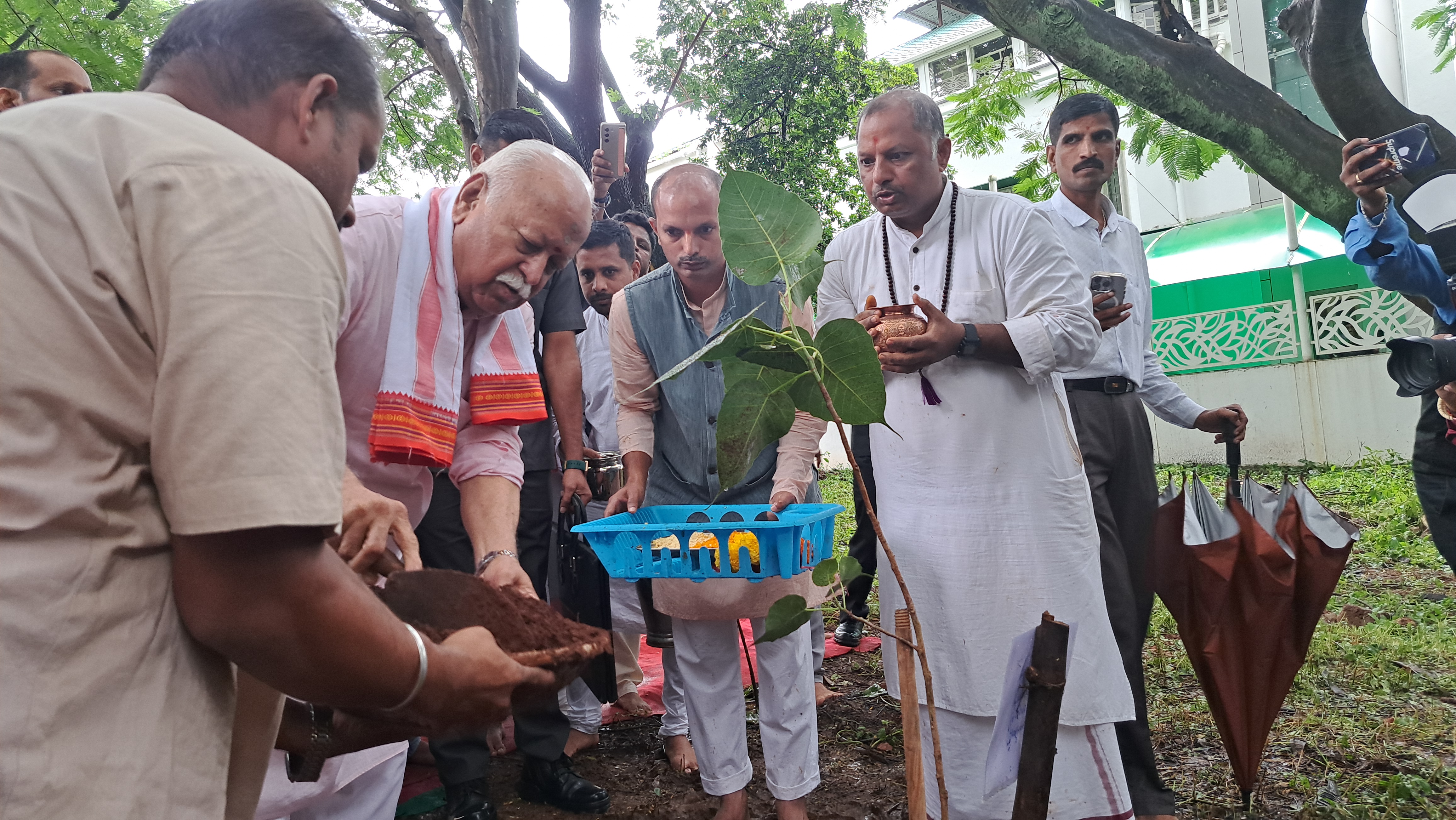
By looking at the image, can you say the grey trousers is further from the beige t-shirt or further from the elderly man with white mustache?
the beige t-shirt

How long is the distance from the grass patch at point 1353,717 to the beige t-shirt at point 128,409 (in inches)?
90.6

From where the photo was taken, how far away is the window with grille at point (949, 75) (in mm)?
16328

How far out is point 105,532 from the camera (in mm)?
838

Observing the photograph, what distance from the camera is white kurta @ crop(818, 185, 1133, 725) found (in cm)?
210

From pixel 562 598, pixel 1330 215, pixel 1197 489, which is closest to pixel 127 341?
pixel 562 598

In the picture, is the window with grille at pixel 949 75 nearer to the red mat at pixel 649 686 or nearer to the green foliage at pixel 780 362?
the red mat at pixel 649 686

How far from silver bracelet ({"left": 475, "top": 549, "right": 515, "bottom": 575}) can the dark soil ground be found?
1.18 m

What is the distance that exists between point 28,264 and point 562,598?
2325mm

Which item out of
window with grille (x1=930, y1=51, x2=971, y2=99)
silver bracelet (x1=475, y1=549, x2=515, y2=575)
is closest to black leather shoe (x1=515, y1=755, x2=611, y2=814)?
silver bracelet (x1=475, y1=549, x2=515, y2=575)

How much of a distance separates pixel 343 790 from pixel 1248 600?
2137 mm

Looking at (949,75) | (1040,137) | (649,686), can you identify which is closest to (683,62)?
(1040,137)

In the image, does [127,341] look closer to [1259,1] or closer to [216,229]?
[216,229]

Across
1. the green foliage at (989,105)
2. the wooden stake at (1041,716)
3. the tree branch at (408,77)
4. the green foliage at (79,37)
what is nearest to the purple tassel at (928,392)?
the wooden stake at (1041,716)

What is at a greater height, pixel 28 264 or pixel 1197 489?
pixel 28 264
